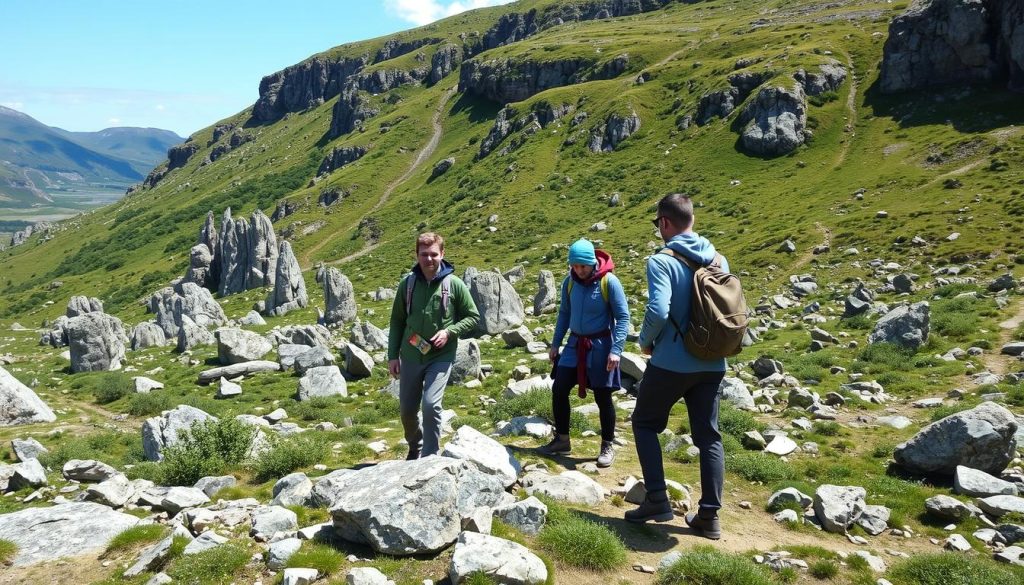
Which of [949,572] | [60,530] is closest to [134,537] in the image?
[60,530]

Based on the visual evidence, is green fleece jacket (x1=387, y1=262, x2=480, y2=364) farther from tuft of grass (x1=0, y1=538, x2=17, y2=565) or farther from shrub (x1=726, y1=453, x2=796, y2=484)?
shrub (x1=726, y1=453, x2=796, y2=484)

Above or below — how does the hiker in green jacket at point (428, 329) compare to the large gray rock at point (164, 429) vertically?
above

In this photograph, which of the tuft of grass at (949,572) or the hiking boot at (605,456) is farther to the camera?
the hiking boot at (605,456)

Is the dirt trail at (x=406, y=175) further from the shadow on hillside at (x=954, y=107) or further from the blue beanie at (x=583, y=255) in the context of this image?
the blue beanie at (x=583, y=255)

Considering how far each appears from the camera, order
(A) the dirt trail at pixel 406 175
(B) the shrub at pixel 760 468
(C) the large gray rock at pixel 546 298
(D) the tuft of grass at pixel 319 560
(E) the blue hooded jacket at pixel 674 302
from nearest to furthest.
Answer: (D) the tuft of grass at pixel 319 560 → (E) the blue hooded jacket at pixel 674 302 → (B) the shrub at pixel 760 468 → (C) the large gray rock at pixel 546 298 → (A) the dirt trail at pixel 406 175

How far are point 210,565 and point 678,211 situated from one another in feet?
23.5

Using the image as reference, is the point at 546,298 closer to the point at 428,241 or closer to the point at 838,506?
the point at 428,241

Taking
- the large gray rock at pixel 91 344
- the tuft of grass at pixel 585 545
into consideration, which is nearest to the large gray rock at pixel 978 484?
the tuft of grass at pixel 585 545

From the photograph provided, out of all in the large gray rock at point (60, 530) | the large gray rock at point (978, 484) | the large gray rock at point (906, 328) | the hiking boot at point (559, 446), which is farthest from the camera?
the large gray rock at point (906, 328)

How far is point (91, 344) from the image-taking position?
31797mm

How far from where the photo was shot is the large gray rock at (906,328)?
18.6 m

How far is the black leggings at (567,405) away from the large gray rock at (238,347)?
22.0 m

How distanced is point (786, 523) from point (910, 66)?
8403cm

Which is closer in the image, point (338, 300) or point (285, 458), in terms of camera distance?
point (285, 458)
